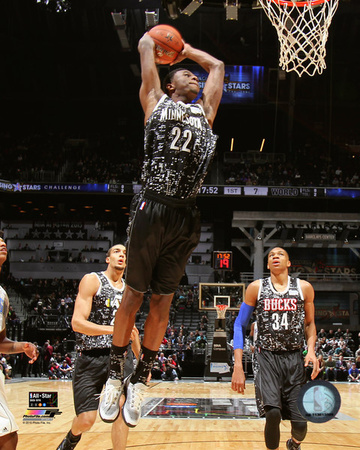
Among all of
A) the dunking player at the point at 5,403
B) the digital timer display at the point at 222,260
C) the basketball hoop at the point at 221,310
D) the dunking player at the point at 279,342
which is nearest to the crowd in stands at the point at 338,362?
the basketball hoop at the point at 221,310

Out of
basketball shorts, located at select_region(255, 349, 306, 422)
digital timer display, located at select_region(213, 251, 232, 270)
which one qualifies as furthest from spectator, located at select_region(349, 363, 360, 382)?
basketball shorts, located at select_region(255, 349, 306, 422)

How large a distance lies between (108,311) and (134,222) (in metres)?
2.49

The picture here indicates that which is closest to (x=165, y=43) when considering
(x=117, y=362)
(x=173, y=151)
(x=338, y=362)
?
(x=173, y=151)

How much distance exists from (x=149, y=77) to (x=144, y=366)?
71.3 inches

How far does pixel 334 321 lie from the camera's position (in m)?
28.7

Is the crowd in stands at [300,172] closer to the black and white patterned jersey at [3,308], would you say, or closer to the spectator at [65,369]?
the spectator at [65,369]

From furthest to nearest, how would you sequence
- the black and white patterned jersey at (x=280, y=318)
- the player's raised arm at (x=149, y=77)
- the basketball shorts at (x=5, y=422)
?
the black and white patterned jersey at (x=280, y=318), the basketball shorts at (x=5, y=422), the player's raised arm at (x=149, y=77)

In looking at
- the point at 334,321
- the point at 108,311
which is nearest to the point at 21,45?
the point at 334,321

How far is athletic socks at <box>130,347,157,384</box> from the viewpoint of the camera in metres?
3.35

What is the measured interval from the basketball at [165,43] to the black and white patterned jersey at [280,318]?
3.03 metres

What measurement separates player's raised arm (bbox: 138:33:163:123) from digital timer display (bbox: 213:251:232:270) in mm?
14806

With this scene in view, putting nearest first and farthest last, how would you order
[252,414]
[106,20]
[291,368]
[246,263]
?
[291,368], [252,414], [106,20], [246,263]

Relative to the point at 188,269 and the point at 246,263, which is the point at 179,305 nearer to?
the point at 188,269

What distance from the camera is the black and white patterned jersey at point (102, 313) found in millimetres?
5352
